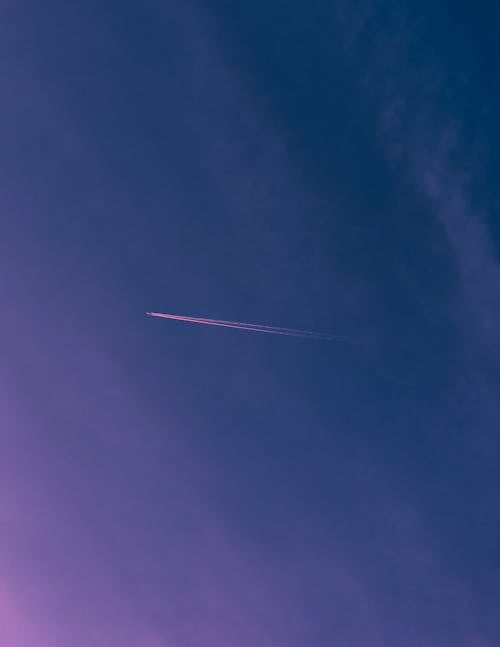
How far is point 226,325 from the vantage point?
8211 millimetres

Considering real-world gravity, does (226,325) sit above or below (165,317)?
above

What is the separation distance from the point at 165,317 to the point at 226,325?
2.71 m

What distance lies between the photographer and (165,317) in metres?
8.30
